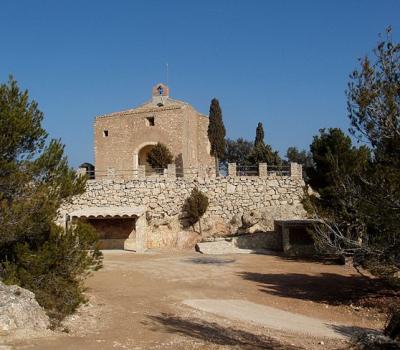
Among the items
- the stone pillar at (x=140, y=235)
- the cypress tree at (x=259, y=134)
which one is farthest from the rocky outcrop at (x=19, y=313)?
the cypress tree at (x=259, y=134)

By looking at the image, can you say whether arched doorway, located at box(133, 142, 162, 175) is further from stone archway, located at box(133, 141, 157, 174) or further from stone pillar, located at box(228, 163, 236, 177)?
stone pillar, located at box(228, 163, 236, 177)

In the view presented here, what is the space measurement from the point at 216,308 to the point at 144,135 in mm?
23353

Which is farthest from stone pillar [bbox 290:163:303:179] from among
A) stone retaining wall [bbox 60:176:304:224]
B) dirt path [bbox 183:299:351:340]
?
dirt path [bbox 183:299:351:340]

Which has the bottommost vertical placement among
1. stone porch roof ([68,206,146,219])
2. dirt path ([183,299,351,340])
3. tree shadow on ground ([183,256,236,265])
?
dirt path ([183,299,351,340])

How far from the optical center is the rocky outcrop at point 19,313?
8125mm

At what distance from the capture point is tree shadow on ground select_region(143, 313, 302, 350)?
27.8ft

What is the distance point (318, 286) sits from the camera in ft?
50.6

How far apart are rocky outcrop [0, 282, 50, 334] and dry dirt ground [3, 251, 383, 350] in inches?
21.1

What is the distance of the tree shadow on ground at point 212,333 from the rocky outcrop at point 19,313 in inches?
90.5

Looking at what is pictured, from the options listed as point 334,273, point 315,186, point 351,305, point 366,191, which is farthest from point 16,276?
point 315,186

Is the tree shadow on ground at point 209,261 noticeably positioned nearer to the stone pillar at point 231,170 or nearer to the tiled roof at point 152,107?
the stone pillar at point 231,170

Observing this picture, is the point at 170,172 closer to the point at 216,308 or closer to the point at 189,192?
the point at 189,192

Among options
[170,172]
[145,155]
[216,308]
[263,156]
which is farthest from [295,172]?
[216,308]

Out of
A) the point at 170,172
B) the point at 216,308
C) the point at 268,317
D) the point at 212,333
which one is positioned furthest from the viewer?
the point at 170,172
